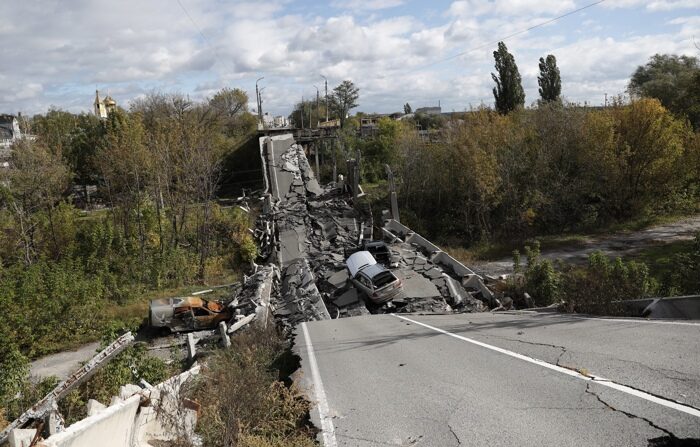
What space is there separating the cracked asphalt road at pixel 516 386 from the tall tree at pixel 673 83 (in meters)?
29.2

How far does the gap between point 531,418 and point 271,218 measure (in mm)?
22739

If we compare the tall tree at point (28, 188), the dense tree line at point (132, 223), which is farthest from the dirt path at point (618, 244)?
the tall tree at point (28, 188)

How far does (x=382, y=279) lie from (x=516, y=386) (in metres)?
11.0

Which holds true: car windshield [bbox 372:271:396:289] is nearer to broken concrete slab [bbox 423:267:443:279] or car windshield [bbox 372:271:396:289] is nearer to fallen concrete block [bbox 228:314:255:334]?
broken concrete slab [bbox 423:267:443:279]

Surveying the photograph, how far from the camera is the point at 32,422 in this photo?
627cm

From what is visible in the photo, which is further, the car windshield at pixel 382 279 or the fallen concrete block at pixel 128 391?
the car windshield at pixel 382 279

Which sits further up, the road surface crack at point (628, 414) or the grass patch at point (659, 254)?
the road surface crack at point (628, 414)

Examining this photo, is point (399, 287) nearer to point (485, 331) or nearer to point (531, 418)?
point (485, 331)

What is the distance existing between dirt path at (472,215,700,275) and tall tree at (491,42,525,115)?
19.2 metres

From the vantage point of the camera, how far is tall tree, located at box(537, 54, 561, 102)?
50906mm

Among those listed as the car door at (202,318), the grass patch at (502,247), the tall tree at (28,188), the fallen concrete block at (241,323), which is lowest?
the grass patch at (502,247)

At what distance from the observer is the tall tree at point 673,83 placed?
36.1 meters

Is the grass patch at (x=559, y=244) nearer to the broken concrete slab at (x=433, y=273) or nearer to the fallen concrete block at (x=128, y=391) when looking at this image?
the broken concrete slab at (x=433, y=273)

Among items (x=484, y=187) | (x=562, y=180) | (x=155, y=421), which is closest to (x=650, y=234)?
(x=562, y=180)
